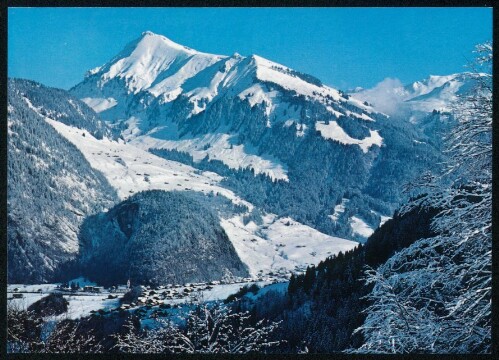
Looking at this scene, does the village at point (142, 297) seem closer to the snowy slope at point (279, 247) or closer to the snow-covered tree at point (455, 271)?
the snow-covered tree at point (455, 271)

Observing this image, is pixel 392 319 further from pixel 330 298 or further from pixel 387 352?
pixel 330 298

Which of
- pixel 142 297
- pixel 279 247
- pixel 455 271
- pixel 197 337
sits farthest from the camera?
pixel 279 247

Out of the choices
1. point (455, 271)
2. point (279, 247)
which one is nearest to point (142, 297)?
point (455, 271)

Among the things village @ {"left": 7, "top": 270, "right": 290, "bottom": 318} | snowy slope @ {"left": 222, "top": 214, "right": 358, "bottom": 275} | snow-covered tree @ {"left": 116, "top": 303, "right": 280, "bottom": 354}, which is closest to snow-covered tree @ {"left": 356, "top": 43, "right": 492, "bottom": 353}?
snow-covered tree @ {"left": 116, "top": 303, "right": 280, "bottom": 354}

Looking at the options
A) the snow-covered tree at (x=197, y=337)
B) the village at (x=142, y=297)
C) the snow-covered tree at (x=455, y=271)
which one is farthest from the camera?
the village at (x=142, y=297)

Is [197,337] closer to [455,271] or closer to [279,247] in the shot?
[455,271]

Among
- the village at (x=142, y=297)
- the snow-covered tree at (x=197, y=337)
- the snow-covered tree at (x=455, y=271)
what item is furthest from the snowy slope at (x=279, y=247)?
the snow-covered tree at (x=455, y=271)

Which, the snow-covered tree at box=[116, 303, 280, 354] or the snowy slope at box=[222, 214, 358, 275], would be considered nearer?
the snow-covered tree at box=[116, 303, 280, 354]

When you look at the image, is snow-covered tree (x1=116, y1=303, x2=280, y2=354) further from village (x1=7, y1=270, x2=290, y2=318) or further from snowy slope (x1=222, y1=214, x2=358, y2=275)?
snowy slope (x1=222, y1=214, x2=358, y2=275)
